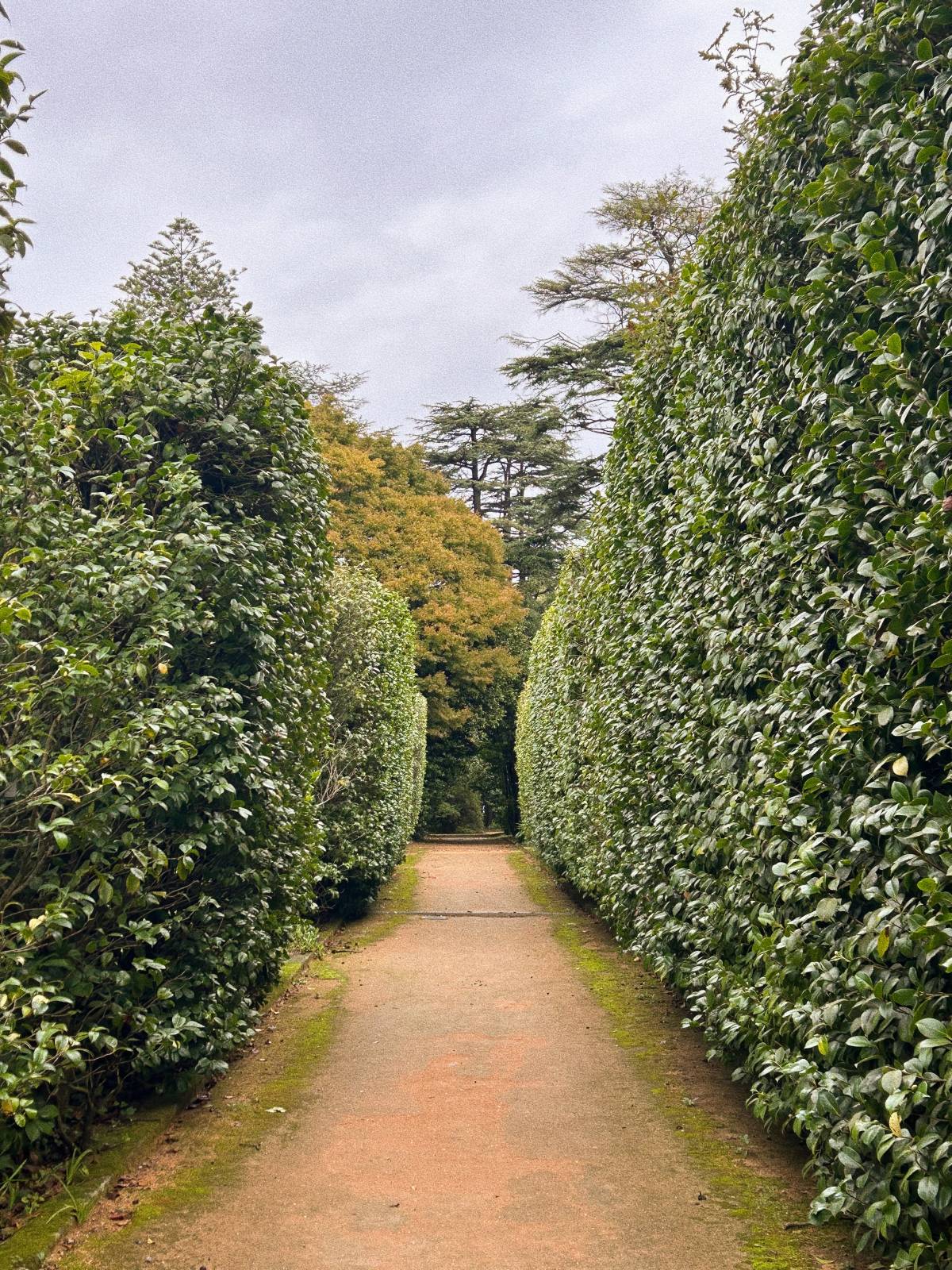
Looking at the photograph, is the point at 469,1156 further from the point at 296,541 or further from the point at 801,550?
the point at 296,541

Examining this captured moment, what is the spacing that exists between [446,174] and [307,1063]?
31.6 ft

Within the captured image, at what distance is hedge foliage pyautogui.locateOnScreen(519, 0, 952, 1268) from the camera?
2756 mm

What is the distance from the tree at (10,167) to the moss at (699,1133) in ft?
12.5

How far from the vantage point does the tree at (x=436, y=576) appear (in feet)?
87.2

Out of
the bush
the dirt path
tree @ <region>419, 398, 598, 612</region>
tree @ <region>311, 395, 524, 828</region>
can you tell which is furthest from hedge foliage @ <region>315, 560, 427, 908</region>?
tree @ <region>419, 398, 598, 612</region>

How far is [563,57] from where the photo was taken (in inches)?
314

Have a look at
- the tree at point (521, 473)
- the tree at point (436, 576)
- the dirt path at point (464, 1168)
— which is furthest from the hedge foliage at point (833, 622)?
the tree at point (521, 473)

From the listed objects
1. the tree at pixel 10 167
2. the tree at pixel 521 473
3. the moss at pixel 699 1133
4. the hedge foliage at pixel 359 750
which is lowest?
the moss at pixel 699 1133

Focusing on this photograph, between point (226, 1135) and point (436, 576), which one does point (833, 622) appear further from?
point (436, 576)

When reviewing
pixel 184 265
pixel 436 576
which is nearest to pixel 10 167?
pixel 184 265

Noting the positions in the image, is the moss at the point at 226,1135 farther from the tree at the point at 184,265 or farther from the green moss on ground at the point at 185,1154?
the tree at the point at 184,265

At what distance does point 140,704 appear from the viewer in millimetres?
4316

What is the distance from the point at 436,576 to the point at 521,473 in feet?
52.7

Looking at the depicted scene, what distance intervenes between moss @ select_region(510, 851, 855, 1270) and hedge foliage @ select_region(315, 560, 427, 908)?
2.62 m
